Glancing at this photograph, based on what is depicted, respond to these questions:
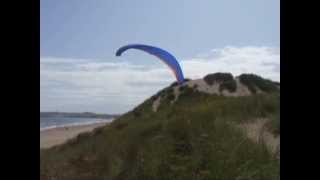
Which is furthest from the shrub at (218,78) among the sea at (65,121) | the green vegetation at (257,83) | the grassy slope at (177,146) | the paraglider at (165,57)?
the sea at (65,121)

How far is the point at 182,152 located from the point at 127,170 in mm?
570

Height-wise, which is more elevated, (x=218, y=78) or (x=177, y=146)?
(x=218, y=78)

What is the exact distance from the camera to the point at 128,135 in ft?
14.6

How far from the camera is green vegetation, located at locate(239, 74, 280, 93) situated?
3.99m

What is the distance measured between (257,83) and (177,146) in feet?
3.37

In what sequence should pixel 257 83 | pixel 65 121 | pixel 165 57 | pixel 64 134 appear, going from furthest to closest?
pixel 257 83 → pixel 64 134 → pixel 65 121 → pixel 165 57

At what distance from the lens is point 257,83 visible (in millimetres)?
4305

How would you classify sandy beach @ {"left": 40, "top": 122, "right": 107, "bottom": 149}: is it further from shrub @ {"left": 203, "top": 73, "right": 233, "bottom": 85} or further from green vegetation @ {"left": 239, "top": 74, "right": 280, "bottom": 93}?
green vegetation @ {"left": 239, "top": 74, "right": 280, "bottom": 93}

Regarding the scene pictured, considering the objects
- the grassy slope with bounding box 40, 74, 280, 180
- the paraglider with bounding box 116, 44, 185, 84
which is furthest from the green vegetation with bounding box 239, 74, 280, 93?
the paraglider with bounding box 116, 44, 185, 84

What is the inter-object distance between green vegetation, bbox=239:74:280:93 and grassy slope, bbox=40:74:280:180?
11cm

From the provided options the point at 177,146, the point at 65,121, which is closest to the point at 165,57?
the point at 65,121

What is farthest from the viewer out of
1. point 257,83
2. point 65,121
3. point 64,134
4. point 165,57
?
point 257,83

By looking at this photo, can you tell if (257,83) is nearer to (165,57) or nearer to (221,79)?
(221,79)
